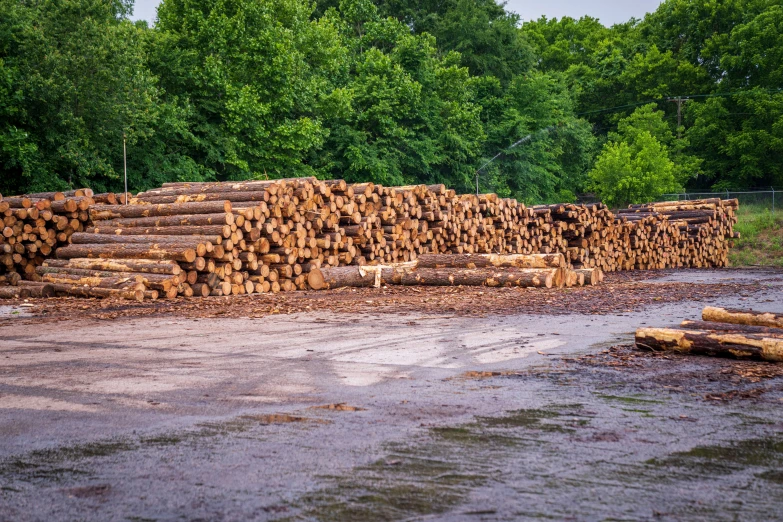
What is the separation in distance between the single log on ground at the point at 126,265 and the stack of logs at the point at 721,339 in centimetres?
899

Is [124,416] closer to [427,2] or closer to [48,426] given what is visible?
[48,426]

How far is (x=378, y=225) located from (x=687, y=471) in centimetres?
1505

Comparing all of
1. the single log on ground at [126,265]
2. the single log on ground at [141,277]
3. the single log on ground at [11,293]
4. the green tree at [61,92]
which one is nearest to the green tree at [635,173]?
the green tree at [61,92]

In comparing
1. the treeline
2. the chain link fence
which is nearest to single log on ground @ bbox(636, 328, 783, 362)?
the treeline

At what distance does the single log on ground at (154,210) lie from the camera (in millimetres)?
15648

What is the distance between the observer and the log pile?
16.6 metres

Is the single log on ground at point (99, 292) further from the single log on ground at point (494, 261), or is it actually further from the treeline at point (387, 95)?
the treeline at point (387, 95)

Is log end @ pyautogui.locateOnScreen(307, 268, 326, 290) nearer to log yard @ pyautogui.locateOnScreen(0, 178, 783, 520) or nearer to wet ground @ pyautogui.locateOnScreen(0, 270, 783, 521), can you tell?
log yard @ pyautogui.locateOnScreen(0, 178, 783, 520)

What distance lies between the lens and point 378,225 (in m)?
18.7

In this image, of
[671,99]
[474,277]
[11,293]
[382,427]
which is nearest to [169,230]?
[11,293]

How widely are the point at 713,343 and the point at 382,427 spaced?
382 centimetres

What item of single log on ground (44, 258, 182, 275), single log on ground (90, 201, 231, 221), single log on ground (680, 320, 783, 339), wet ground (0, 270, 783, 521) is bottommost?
wet ground (0, 270, 783, 521)

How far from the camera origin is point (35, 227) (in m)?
17.0

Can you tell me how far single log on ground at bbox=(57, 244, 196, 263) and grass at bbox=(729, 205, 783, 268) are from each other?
100 feet
